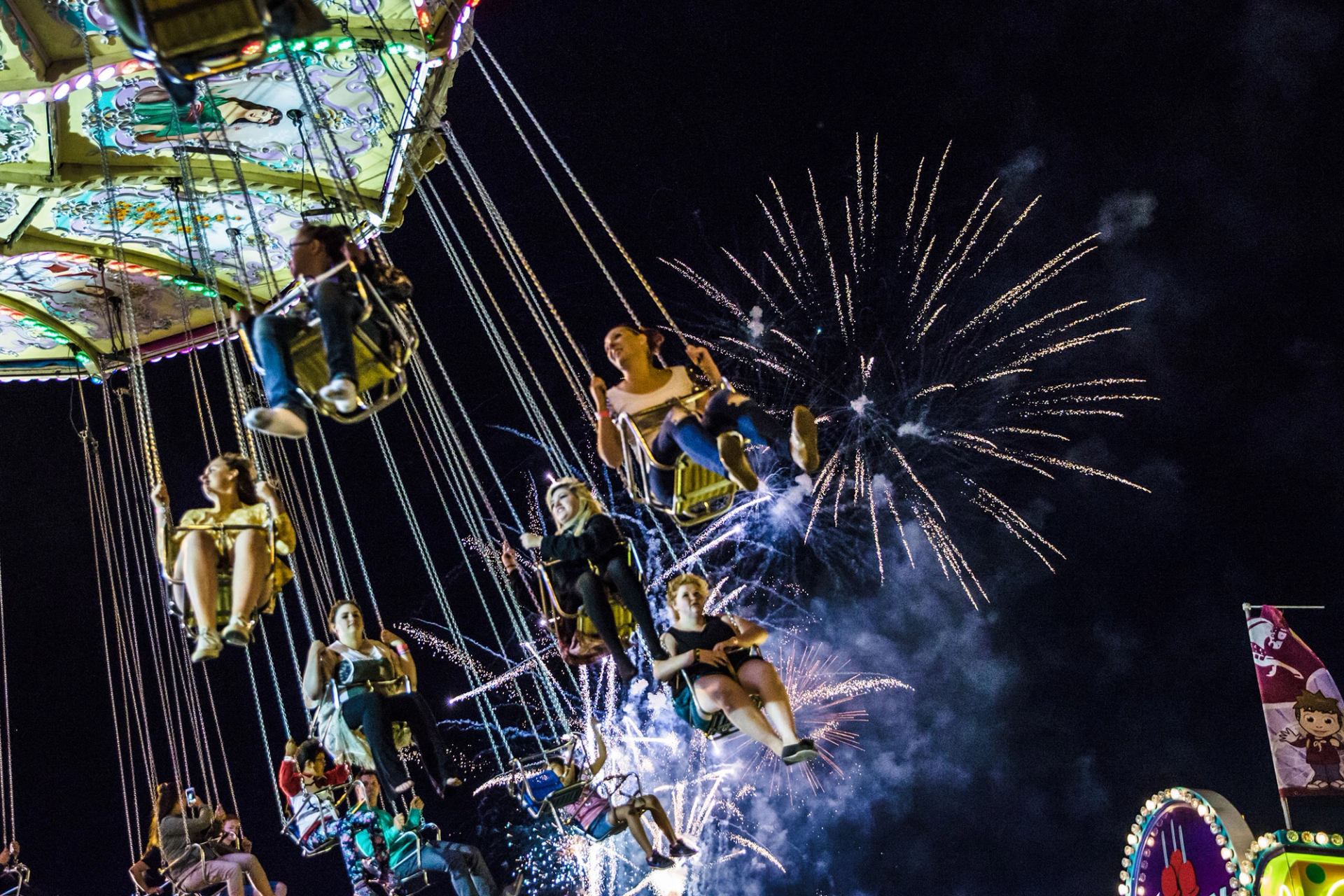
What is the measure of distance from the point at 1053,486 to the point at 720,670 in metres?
9.92

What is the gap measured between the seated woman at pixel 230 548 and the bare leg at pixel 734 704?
2.55 meters

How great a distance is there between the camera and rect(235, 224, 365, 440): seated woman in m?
6.30

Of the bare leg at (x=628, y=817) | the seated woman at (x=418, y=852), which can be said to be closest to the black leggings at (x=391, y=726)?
the seated woman at (x=418, y=852)

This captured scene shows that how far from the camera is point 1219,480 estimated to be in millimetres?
14953

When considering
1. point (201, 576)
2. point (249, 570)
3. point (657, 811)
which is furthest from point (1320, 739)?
point (201, 576)

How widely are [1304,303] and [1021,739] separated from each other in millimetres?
6316

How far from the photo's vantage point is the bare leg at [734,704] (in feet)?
24.2

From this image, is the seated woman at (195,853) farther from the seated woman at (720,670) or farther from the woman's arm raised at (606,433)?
the woman's arm raised at (606,433)

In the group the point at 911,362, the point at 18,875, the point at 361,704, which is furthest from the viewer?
the point at 911,362

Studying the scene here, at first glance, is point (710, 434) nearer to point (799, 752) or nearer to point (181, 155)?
point (799, 752)

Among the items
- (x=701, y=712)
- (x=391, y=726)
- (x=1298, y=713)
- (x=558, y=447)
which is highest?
(x=558, y=447)

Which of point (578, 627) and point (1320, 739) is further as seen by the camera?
point (1320, 739)

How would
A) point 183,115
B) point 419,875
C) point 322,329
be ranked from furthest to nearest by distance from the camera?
point 183,115
point 419,875
point 322,329

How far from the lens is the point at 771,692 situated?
7.45 metres
